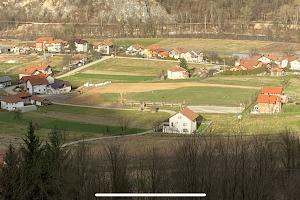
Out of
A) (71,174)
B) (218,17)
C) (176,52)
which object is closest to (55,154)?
(71,174)

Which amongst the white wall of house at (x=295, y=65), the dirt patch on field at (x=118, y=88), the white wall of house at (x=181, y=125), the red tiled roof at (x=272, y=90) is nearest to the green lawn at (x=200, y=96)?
the dirt patch on field at (x=118, y=88)

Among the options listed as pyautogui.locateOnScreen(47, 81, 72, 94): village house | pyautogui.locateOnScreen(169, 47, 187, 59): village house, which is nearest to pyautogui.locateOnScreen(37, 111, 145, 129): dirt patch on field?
pyautogui.locateOnScreen(47, 81, 72, 94): village house

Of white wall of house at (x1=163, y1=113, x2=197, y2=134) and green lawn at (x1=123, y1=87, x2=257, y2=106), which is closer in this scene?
white wall of house at (x1=163, y1=113, x2=197, y2=134)

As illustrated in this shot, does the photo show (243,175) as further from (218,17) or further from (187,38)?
(218,17)

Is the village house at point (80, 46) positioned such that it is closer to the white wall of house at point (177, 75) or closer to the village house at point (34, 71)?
the village house at point (34, 71)

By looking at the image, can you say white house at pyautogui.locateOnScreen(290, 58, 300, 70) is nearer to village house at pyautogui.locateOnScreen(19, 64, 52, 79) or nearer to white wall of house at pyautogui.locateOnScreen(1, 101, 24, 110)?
village house at pyautogui.locateOnScreen(19, 64, 52, 79)

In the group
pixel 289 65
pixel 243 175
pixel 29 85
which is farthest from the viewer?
pixel 289 65

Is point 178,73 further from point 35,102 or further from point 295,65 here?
point 35,102
